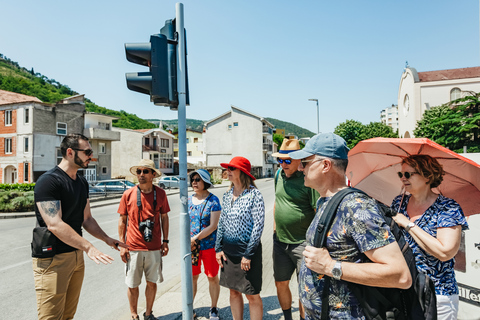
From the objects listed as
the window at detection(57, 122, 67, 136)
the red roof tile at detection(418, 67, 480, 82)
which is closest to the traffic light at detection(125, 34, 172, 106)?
the window at detection(57, 122, 67, 136)

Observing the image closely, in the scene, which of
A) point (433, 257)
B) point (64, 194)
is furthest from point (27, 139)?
point (433, 257)

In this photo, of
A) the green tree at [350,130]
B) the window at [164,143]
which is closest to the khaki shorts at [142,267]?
the green tree at [350,130]

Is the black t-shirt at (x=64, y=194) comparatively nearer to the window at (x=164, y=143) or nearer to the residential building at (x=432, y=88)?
the residential building at (x=432, y=88)

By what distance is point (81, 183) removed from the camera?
336cm

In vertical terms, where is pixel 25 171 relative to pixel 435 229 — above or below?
above

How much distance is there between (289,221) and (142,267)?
1982mm

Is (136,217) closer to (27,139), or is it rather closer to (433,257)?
(433,257)

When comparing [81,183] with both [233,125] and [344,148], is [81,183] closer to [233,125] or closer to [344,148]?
[344,148]

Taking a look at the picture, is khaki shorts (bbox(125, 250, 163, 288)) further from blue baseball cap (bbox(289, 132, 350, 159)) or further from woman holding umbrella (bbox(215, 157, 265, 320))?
blue baseball cap (bbox(289, 132, 350, 159))

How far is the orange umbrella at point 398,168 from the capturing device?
241cm

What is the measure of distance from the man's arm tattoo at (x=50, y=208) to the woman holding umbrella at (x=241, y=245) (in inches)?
68.3

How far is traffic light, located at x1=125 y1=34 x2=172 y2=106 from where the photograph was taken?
269cm

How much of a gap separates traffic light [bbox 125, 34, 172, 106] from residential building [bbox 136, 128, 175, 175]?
2104 inches

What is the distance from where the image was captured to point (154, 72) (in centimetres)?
271
